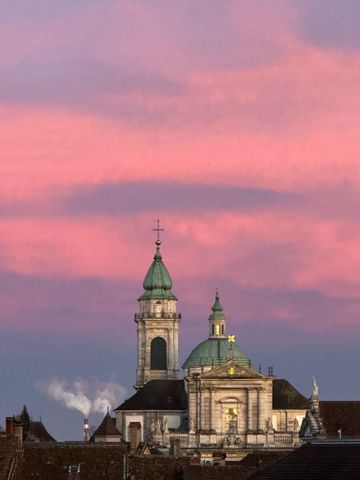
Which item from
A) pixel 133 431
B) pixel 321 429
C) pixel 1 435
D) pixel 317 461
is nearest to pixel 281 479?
pixel 317 461

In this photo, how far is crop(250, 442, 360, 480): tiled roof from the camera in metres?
68.2

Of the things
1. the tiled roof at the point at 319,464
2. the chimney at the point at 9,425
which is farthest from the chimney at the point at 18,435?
the tiled roof at the point at 319,464

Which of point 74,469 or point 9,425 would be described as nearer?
point 74,469

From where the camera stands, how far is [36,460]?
96938mm

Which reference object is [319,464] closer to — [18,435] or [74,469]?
[74,469]

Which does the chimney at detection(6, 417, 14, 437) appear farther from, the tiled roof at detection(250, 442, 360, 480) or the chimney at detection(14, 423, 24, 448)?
the tiled roof at detection(250, 442, 360, 480)

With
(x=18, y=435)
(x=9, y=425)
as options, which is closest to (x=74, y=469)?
(x=18, y=435)

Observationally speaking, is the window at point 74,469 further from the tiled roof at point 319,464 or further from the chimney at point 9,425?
the tiled roof at point 319,464

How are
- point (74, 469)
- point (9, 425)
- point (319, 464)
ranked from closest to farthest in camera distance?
1. point (319, 464)
2. point (74, 469)
3. point (9, 425)

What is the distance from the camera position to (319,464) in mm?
70000

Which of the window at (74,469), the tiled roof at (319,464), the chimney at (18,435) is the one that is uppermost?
the chimney at (18,435)

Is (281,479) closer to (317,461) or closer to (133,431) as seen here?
(317,461)

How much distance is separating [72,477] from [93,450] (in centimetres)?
212

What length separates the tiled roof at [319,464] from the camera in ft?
224
